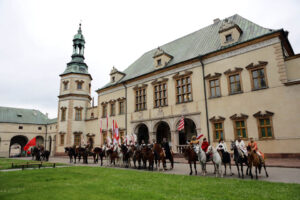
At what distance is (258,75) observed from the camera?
18.3 metres

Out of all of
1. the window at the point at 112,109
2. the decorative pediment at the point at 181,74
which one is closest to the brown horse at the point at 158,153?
the decorative pediment at the point at 181,74

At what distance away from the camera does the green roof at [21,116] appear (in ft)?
160

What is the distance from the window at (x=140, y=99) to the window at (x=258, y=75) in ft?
45.0

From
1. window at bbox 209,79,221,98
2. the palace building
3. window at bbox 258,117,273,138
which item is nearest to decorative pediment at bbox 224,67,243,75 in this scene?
the palace building

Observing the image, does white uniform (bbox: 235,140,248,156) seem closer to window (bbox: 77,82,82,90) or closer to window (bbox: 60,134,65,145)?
window (bbox: 60,134,65,145)

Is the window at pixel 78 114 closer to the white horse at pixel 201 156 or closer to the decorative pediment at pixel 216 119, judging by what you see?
the decorative pediment at pixel 216 119

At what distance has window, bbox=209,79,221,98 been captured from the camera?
20809 millimetres

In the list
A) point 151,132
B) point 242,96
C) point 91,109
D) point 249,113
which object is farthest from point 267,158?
point 91,109

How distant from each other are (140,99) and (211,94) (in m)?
10.6

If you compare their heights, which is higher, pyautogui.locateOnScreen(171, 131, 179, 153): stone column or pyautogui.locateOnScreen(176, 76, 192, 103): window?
pyautogui.locateOnScreen(176, 76, 192, 103): window

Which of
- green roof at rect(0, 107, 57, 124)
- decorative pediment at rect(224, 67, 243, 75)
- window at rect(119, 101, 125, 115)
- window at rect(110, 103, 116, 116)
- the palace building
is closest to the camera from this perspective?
the palace building

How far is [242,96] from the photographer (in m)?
18.8

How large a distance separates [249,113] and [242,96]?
1.76m

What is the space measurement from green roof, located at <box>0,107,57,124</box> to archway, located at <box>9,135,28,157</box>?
4.36 metres
